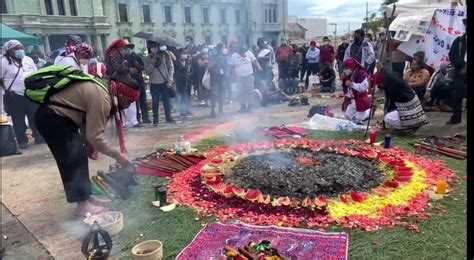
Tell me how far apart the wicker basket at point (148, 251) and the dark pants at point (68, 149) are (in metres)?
1.17

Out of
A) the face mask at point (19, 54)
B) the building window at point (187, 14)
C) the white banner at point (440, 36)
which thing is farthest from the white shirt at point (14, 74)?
the white banner at point (440, 36)

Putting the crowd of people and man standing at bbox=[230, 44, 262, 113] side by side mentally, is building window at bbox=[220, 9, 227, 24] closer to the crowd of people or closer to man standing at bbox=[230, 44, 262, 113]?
the crowd of people

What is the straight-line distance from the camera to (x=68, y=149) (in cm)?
352

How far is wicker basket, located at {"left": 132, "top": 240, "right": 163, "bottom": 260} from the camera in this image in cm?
283

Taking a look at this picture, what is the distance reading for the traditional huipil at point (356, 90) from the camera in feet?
24.7

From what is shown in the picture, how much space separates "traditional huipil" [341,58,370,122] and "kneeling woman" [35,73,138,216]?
5336 millimetres

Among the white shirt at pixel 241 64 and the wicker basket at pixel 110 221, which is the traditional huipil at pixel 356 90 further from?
the wicker basket at pixel 110 221

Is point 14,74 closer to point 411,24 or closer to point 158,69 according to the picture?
point 158,69

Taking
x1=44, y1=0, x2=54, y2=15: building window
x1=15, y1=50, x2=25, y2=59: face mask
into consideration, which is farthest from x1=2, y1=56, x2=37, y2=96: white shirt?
x1=44, y1=0, x2=54, y2=15: building window

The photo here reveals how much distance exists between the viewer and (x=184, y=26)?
8.17 meters

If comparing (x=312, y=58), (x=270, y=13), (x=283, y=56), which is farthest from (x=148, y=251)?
(x=312, y=58)

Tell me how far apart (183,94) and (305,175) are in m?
6.17

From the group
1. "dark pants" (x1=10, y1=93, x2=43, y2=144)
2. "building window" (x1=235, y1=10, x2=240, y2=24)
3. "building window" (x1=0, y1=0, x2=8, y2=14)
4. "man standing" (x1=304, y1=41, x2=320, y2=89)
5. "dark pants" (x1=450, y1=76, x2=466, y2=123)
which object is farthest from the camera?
"building window" (x1=0, y1=0, x2=8, y2=14)

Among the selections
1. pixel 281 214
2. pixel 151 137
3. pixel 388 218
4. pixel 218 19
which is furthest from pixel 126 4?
pixel 388 218
